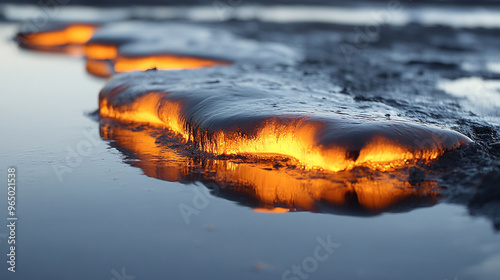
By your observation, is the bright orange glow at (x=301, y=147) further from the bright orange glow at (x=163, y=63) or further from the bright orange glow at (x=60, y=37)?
the bright orange glow at (x=60, y=37)

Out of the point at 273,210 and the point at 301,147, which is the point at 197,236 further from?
the point at 301,147

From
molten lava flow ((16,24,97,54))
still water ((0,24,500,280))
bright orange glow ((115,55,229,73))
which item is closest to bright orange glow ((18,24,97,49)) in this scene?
molten lava flow ((16,24,97,54))

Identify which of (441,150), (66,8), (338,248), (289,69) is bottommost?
(338,248)

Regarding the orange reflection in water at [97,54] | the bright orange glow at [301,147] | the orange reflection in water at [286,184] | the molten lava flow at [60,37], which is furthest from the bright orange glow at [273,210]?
the molten lava flow at [60,37]

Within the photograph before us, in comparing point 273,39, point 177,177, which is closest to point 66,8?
point 273,39

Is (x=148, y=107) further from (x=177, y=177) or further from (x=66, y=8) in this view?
(x=66, y=8)

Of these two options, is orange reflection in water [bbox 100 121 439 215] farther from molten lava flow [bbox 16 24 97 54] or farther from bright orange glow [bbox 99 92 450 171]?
molten lava flow [bbox 16 24 97 54]
